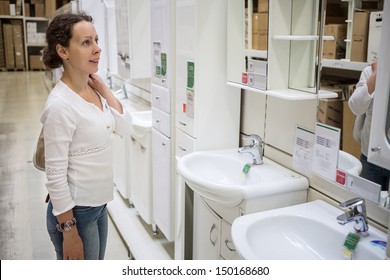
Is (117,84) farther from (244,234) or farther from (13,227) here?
(244,234)

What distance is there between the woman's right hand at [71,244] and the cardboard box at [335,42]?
1194mm

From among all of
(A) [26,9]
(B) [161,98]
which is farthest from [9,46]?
(B) [161,98]

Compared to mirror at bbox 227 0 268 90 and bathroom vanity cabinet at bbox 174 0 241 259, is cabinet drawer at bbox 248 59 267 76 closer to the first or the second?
mirror at bbox 227 0 268 90

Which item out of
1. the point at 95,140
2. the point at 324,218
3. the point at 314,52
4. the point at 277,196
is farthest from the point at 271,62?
the point at 95,140

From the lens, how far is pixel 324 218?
5.15 ft

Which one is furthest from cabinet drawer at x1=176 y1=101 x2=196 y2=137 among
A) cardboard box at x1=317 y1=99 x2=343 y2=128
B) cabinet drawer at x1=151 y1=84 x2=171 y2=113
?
cardboard box at x1=317 y1=99 x2=343 y2=128

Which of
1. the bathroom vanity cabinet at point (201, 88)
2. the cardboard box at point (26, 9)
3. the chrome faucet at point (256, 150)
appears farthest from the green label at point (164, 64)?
the cardboard box at point (26, 9)

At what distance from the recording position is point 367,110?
1.40 meters

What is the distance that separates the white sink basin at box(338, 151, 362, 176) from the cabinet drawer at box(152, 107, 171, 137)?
118cm

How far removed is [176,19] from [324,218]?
4.47 feet

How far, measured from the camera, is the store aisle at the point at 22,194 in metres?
2.93

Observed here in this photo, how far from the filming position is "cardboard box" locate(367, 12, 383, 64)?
136 cm

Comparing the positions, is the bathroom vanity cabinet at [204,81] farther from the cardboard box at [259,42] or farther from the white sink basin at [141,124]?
the white sink basin at [141,124]
